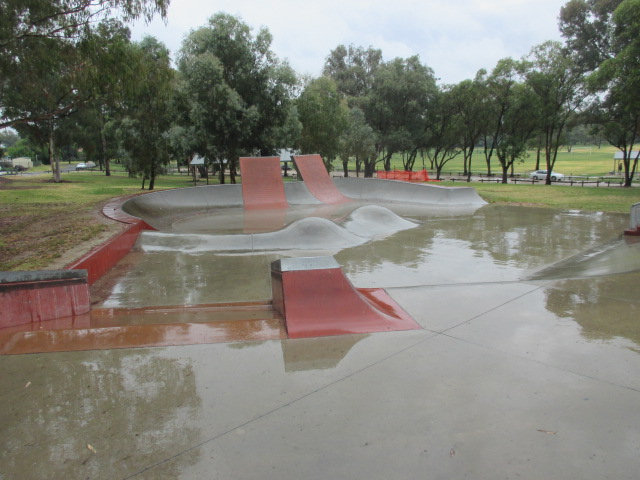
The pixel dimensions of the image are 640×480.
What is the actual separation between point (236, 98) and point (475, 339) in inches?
743

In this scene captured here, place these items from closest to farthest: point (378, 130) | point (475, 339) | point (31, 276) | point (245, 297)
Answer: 1. point (475, 339)
2. point (31, 276)
3. point (245, 297)
4. point (378, 130)

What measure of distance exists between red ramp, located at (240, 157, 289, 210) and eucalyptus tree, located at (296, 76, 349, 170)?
1127cm

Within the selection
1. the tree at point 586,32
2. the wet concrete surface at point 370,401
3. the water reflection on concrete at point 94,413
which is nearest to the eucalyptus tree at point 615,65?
the tree at point 586,32

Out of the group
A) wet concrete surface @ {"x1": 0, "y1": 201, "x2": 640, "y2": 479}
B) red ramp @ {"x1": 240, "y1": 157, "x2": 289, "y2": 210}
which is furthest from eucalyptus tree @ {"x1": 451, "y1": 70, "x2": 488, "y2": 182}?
wet concrete surface @ {"x1": 0, "y1": 201, "x2": 640, "y2": 479}

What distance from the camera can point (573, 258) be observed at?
313 inches

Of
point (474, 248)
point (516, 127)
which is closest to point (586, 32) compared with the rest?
point (516, 127)

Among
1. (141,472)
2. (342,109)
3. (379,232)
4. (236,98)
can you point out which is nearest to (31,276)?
(141,472)

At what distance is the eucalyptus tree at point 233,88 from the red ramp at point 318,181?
387 centimetres

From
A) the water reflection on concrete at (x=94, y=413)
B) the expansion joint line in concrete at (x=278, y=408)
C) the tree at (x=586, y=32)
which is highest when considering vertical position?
the tree at (x=586, y=32)

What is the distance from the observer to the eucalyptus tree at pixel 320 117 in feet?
93.7

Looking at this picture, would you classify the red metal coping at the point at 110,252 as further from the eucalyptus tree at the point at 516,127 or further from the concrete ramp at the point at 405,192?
the eucalyptus tree at the point at 516,127

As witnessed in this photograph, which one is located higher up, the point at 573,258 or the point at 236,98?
the point at 236,98

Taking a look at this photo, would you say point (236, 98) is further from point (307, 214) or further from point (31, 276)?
point (31, 276)

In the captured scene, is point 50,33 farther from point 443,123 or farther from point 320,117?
point 443,123
